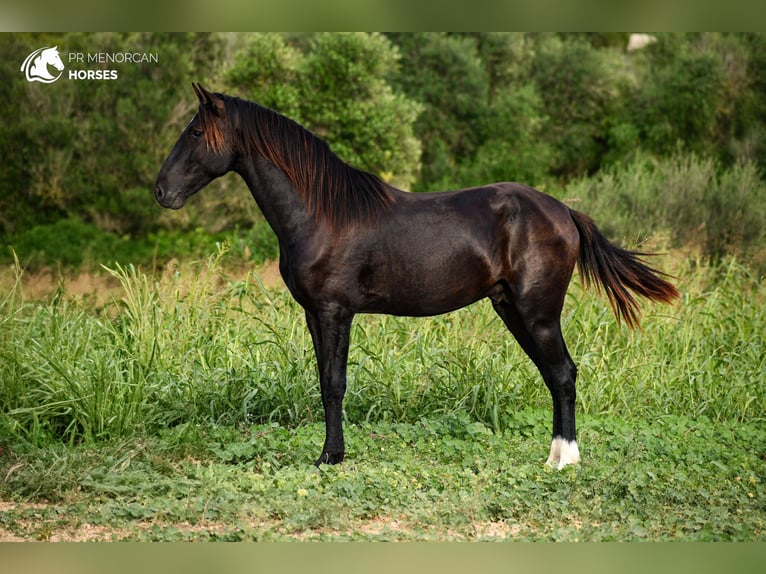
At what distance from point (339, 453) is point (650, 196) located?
804 centimetres

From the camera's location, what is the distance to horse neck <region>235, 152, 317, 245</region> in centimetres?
548

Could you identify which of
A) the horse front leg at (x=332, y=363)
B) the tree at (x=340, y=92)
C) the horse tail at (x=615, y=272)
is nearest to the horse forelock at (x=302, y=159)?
the horse front leg at (x=332, y=363)

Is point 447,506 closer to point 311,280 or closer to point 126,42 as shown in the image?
point 311,280

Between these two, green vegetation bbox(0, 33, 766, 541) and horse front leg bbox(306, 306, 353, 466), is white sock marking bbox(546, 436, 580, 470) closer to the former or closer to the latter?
green vegetation bbox(0, 33, 766, 541)

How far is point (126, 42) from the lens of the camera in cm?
1559

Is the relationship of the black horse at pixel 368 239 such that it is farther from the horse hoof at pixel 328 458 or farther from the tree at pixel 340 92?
the tree at pixel 340 92

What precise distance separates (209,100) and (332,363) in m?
1.78

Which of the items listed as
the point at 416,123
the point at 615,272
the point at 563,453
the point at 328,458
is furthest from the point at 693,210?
the point at 328,458

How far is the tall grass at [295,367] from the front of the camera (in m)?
6.28

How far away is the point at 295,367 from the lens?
6.81 meters

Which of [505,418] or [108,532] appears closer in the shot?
[108,532]

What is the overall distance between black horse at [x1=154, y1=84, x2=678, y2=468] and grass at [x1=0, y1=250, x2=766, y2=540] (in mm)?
599

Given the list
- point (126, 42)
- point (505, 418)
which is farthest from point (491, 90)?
point (505, 418)

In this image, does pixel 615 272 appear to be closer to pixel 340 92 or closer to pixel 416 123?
pixel 340 92
